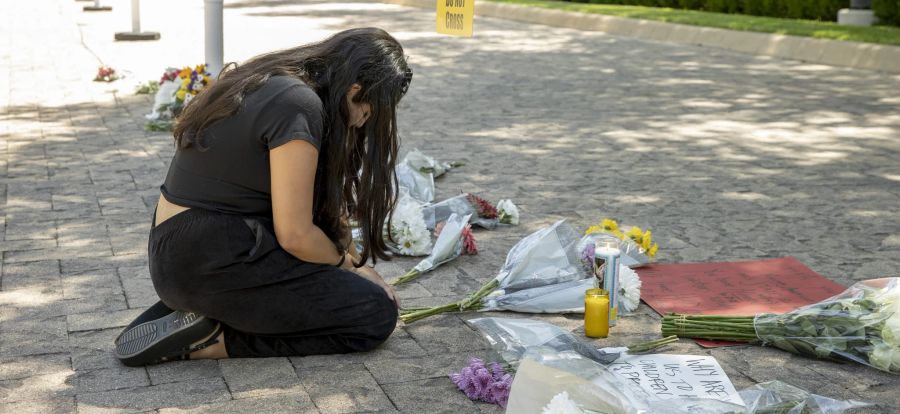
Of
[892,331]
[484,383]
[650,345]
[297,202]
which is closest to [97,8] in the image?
[297,202]

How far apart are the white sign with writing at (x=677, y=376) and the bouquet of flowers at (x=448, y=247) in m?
1.17

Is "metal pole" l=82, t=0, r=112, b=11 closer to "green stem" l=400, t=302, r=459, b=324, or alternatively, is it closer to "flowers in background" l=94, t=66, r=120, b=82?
"flowers in background" l=94, t=66, r=120, b=82

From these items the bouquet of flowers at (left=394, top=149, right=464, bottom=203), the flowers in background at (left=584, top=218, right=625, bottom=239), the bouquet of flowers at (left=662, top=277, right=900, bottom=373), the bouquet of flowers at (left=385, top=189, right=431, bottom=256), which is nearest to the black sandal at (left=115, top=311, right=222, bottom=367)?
the bouquet of flowers at (left=385, top=189, right=431, bottom=256)

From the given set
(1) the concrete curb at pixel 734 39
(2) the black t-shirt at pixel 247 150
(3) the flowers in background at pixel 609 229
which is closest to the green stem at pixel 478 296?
(3) the flowers in background at pixel 609 229

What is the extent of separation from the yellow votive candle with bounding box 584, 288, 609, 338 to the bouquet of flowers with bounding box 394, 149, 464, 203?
5.99 feet

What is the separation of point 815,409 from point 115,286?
100 inches

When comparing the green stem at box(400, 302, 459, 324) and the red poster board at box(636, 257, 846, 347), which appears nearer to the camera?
the green stem at box(400, 302, 459, 324)

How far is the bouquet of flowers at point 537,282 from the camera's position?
3.97 meters

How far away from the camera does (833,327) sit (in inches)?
139

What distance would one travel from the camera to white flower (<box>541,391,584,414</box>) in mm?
2645

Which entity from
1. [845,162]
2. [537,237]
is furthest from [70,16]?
[537,237]

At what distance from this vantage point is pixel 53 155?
679cm

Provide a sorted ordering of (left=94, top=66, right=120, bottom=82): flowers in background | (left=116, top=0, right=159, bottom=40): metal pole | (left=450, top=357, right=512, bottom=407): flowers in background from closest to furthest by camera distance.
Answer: (left=450, top=357, right=512, bottom=407): flowers in background → (left=94, top=66, right=120, bottom=82): flowers in background → (left=116, top=0, right=159, bottom=40): metal pole

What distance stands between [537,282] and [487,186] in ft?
6.51
